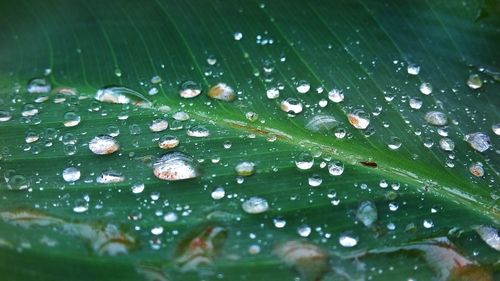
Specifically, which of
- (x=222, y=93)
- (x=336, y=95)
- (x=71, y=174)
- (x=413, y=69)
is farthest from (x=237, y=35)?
(x=71, y=174)

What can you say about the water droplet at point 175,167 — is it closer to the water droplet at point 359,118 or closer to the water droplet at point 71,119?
the water droplet at point 71,119

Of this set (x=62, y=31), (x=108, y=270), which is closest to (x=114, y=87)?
(x=62, y=31)

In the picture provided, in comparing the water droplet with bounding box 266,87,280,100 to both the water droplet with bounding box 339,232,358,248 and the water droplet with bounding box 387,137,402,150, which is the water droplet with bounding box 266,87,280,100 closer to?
the water droplet with bounding box 387,137,402,150

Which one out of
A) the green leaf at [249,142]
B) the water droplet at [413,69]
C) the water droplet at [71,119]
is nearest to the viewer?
the green leaf at [249,142]

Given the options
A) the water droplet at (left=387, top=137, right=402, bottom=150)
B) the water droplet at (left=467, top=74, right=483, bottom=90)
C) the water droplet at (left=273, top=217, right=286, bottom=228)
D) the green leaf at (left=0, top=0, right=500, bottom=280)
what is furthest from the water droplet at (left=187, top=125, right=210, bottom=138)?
the water droplet at (left=467, top=74, right=483, bottom=90)

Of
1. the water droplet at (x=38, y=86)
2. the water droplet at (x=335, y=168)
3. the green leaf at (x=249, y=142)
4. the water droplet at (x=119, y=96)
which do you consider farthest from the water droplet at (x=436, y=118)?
the water droplet at (x=38, y=86)

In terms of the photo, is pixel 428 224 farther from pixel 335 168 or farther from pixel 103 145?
pixel 103 145

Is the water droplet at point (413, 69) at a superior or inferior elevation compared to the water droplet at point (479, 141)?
superior
